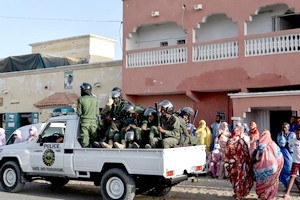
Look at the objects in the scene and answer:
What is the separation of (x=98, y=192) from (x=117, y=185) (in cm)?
184

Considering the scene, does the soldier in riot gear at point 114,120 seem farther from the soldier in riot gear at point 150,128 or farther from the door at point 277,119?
the door at point 277,119

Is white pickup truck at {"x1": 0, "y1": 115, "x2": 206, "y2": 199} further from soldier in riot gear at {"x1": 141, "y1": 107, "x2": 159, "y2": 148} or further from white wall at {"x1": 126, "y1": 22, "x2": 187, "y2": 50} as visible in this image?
white wall at {"x1": 126, "y1": 22, "x2": 187, "y2": 50}

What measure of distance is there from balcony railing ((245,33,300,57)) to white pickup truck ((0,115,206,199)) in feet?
21.6

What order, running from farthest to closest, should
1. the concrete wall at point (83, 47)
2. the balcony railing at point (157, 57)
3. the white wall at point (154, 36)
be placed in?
the concrete wall at point (83, 47) → the white wall at point (154, 36) → the balcony railing at point (157, 57)

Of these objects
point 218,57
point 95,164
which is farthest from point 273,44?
point 95,164

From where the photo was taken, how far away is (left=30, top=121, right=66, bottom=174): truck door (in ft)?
28.8

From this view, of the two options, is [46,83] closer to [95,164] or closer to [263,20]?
[263,20]

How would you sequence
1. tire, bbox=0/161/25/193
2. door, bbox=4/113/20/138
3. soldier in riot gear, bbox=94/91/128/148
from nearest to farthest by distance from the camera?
soldier in riot gear, bbox=94/91/128/148
tire, bbox=0/161/25/193
door, bbox=4/113/20/138

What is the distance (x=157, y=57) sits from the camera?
16625mm

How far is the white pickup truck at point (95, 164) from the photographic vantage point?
770 centimetres

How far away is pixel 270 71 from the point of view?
1396cm

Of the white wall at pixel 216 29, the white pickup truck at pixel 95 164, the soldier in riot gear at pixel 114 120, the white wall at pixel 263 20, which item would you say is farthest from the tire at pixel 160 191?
the white wall at pixel 216 29

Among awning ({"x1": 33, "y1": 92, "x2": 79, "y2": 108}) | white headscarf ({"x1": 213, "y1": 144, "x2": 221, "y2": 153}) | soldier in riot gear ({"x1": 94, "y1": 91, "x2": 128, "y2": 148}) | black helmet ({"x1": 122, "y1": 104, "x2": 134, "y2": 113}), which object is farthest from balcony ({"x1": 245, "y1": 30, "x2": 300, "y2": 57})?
awning ({"x1": 33, "y1": 92, "x2": 79, "y2": 108})

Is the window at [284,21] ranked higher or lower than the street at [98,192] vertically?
higher
